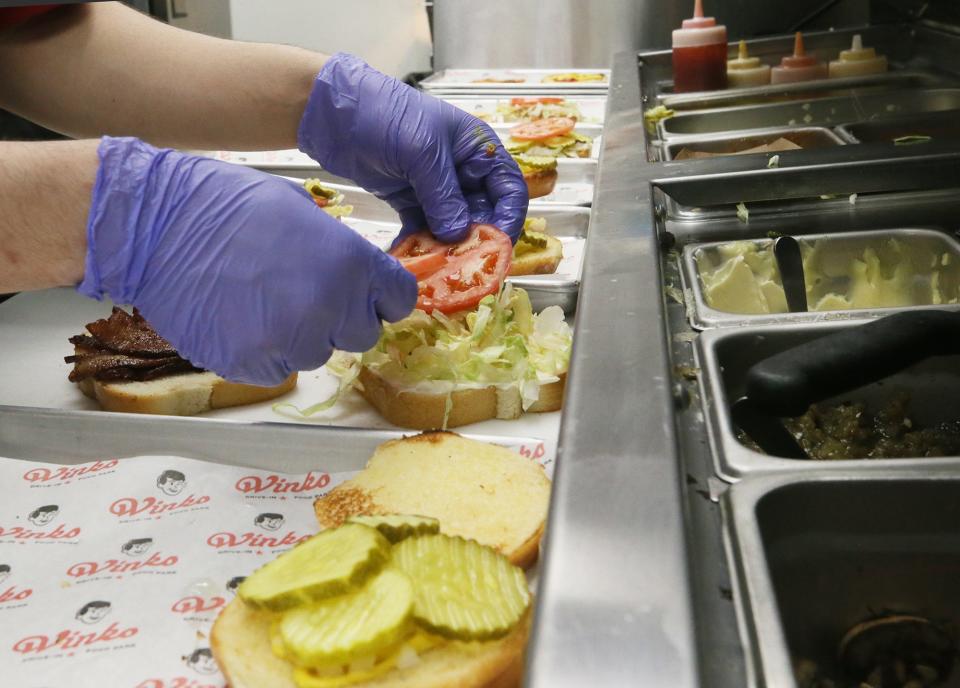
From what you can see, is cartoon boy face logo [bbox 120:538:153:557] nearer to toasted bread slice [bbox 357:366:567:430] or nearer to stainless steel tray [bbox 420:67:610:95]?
toasted bread slice [bbox 357:366:567:430]

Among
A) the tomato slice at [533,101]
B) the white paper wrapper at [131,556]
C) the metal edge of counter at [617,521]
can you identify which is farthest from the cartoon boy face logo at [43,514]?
the tomato slice at [533,101]

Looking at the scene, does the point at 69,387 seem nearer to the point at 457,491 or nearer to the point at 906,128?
the point at 457,491

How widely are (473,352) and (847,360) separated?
1.23m

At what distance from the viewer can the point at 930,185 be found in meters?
2.01

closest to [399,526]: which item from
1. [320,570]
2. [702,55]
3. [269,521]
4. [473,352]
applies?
[320,570]

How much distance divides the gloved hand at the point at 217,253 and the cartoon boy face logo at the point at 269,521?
29cm

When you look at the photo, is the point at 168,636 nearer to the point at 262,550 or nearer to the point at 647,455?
the point at 262,550

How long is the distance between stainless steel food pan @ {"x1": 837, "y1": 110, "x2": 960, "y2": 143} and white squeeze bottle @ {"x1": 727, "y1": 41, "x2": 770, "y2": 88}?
1099mm

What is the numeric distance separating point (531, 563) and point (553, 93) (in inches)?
172

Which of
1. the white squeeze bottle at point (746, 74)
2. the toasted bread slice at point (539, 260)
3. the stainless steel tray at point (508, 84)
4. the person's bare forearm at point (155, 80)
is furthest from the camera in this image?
the stainless steel tray at point (508, 84)

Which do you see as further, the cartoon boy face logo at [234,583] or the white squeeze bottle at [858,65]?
the white squeeze bottle at [858,65]

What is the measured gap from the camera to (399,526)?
123 cm

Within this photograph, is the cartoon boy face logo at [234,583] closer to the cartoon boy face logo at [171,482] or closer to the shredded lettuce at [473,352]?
the cartoon boy face logo at [171,482]

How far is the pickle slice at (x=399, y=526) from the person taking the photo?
1223 millimetres
